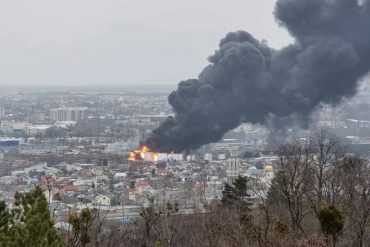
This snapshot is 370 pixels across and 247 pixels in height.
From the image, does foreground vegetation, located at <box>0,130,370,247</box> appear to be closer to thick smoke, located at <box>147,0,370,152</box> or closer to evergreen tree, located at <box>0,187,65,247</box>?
evergreen tree, located at <box>0,187,65,247</box>

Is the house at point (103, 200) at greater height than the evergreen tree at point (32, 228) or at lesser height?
lesser

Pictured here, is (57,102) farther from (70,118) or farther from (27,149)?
(27,149)

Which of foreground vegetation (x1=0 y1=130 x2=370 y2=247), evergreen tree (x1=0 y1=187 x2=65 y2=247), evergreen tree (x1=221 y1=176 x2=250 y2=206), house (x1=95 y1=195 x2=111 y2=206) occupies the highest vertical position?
evergreen tree (x1=0 y1=187 x2=65 y2=247)

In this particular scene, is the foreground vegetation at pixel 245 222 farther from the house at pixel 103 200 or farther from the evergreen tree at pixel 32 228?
the house at pixel 103 200

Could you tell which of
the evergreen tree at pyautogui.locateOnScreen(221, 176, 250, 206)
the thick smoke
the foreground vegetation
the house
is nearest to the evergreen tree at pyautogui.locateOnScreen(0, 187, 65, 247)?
the foreground vegetation

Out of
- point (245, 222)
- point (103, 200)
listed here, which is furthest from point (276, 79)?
point (245, 222)

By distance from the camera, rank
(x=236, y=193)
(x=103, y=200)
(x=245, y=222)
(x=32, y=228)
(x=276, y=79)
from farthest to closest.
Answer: (x=276, y=79) < (x=103, y=200) < (x=236, y=193) < (x=245, y=222) < (x=32, y=228)

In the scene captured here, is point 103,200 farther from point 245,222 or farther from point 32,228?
point 32,228

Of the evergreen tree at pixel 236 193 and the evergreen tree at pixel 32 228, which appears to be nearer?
the evergreen tree at pixel 32 228

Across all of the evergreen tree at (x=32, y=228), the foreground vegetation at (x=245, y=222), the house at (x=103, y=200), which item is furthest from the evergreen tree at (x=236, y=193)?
the evergreen tree at (x=32, y=228)

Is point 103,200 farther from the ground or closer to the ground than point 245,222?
closer to the ground
